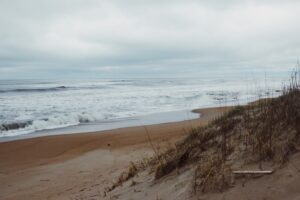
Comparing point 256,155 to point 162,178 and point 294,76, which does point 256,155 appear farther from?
point 294,76

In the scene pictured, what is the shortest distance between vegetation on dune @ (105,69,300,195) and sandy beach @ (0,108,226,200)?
1.65 meters

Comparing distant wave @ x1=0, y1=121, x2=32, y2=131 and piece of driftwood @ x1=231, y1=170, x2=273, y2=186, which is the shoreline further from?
piece of driftwood @ x1=231, y1=170, x2=273, y2=186

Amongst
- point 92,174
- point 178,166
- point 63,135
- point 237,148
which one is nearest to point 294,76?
point 237,148

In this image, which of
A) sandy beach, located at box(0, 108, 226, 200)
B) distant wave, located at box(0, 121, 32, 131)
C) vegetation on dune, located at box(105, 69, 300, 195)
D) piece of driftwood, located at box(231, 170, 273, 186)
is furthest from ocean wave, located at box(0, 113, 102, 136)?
piece of driftwood, located at box(231, 170, 273, 186)

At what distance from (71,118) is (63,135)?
4485mm

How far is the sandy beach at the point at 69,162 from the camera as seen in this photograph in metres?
6.79

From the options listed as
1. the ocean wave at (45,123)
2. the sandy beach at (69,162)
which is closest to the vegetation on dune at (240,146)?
the sandy beach at (69,162)

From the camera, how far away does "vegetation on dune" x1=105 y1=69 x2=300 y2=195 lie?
12.7 feet

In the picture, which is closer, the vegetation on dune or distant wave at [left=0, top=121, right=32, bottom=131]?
the vegetation on dune

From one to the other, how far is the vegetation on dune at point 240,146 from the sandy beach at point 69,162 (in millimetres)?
1646

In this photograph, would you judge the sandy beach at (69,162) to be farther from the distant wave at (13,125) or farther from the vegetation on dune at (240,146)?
the distant wave at (13,125)

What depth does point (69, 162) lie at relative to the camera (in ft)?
30.9

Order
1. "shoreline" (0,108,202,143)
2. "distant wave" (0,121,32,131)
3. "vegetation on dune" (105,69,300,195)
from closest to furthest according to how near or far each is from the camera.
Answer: "vegetation on dune" (105,69,300,195) → "shoreline" (0,108,202,143) → "distant wave" (0,121,32,131)

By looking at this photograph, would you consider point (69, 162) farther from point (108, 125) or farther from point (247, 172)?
point (108, 125)
